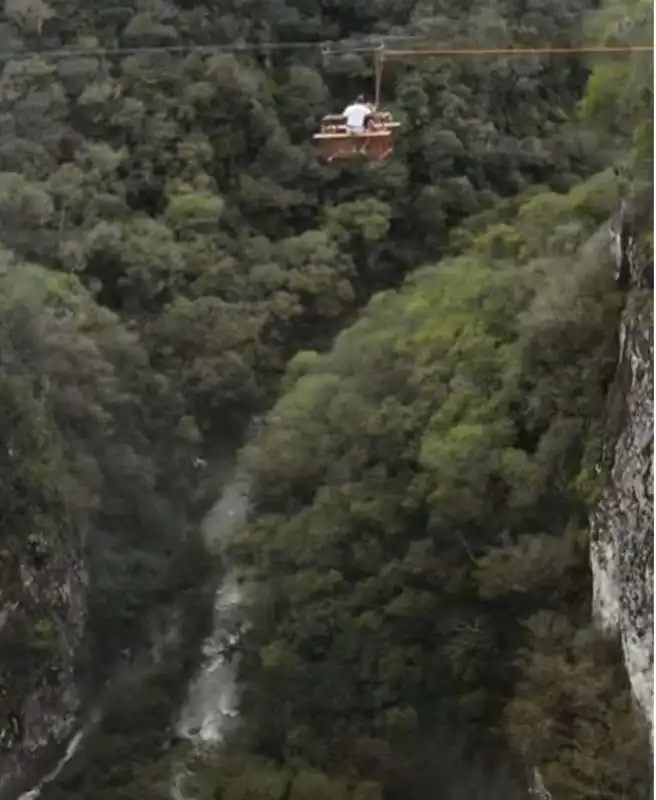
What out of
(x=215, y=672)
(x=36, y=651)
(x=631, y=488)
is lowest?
(x=215, y=672)

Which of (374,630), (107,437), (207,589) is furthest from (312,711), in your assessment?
(107,437)

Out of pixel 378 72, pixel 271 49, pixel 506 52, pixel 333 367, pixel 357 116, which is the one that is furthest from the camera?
pixel 271 49

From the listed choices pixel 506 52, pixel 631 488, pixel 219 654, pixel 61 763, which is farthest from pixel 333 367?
pixel 61 763

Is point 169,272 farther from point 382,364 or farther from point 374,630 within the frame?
point 374,630

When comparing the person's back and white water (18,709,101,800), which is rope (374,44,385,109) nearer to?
the person's back

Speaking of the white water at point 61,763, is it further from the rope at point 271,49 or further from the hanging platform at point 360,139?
the rope at point 271,49

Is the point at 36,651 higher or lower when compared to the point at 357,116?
lower

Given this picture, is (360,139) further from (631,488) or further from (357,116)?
(631,488)
